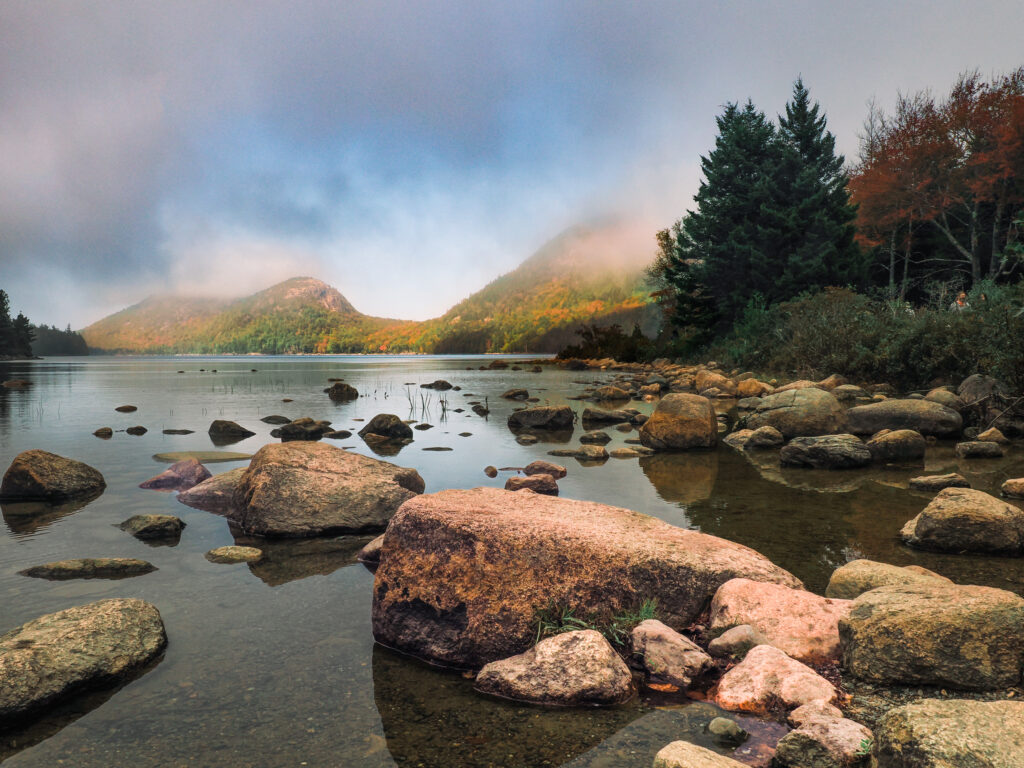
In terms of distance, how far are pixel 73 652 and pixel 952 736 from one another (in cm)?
454

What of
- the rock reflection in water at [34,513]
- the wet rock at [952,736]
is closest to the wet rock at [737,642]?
the wet rock at [952,736]

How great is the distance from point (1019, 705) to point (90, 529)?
8.38m

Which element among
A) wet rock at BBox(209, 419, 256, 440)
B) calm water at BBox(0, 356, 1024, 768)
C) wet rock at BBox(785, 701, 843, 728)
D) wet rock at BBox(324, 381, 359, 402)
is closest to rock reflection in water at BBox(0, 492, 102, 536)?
calm water at BBox(0, 356, 1024, 768)

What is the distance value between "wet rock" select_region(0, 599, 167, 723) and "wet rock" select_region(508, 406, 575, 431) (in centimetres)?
1214

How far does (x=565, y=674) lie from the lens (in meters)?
3.36

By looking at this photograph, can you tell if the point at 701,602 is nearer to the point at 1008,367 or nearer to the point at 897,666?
the point at 897,666

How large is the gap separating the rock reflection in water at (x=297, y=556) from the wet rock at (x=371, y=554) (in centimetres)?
11

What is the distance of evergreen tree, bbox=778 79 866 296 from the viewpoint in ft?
104

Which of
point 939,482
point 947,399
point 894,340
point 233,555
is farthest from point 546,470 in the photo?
point 894,340

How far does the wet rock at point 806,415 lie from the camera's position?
12258 millimetres

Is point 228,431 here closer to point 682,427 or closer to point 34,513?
point 34,513

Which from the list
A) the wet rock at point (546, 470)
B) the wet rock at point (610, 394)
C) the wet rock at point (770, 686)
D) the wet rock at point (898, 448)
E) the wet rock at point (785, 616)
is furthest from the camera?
the wet rock at point (610, 394)

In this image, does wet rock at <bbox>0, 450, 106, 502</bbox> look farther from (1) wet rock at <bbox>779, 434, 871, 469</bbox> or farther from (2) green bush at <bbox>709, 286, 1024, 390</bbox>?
(2) green bush at <bbox>709, 286, 1024, 390</bbox>

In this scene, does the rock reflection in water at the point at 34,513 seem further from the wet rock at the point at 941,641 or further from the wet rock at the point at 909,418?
the wet rock at the point at 909,418
